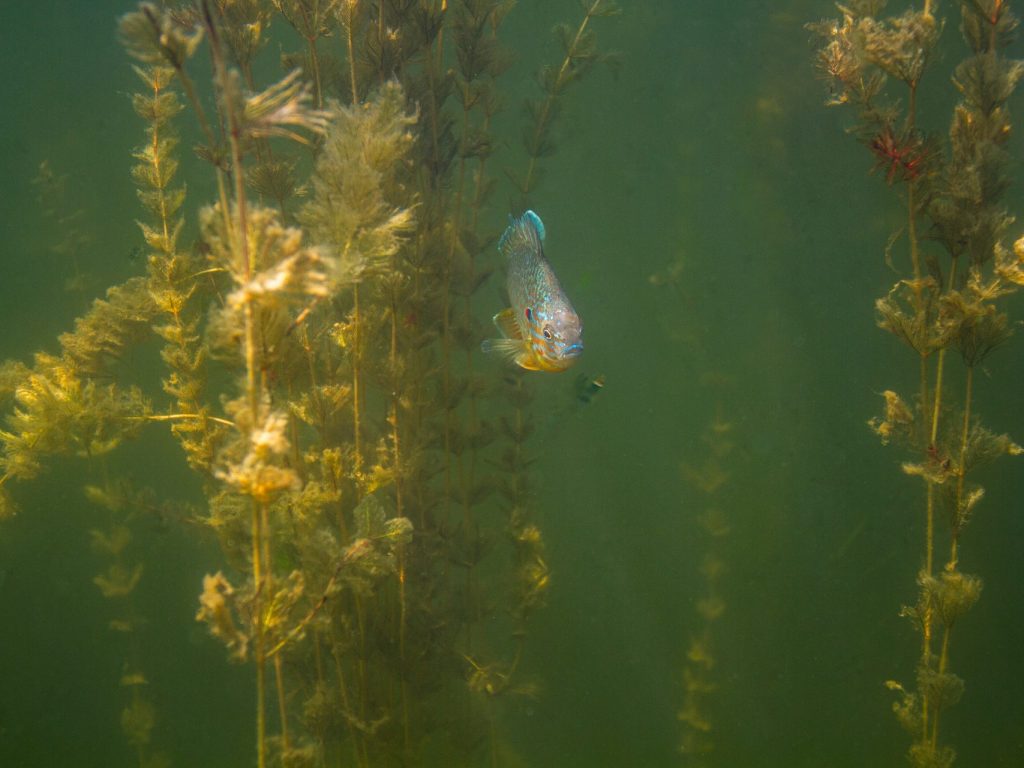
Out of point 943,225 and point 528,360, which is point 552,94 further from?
point 528,360

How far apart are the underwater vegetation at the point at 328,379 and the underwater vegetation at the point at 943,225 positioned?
2.96 m

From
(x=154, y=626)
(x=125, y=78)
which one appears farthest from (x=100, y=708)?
(x=125, y=78)

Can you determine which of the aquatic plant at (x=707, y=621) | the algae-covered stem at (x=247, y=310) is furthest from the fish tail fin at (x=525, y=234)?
the aquatic plant at (x=707, y=621)

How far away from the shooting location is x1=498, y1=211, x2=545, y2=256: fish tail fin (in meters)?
3.84

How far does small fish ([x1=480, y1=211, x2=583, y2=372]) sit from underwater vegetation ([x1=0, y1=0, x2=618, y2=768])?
0.70 m

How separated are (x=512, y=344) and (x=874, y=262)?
415 inches

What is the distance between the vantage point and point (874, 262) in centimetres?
1169

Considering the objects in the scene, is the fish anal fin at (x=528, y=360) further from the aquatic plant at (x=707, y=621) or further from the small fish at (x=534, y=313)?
the aquatic plant at (x=707, y=621)

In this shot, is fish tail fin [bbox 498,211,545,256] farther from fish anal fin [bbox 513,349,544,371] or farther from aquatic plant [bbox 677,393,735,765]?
aquatic plant [bbox 677,393,735,765]

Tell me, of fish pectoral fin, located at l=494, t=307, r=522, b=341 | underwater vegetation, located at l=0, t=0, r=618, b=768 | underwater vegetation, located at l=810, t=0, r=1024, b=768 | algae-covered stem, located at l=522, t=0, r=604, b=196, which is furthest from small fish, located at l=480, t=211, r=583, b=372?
algae-covered stem, located at l=522, t=0, r=604, b=196

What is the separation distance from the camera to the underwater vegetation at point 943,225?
4.46 m

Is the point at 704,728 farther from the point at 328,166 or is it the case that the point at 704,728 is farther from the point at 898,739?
the point at 328,166

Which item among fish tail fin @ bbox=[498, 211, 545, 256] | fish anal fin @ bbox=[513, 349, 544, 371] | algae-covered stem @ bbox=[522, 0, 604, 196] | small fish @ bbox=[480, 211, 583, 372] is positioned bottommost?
fish anal fin @ bbox=[513, 349, 544, 371]

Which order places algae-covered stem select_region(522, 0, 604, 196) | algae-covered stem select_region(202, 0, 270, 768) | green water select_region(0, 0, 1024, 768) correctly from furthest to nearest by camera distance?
green water select_region(0, 0, 1024, 768), algae-covered stem select_region(522, 0, 604, 196), algae-covered stem select_region(202, 0, 270, 768)
